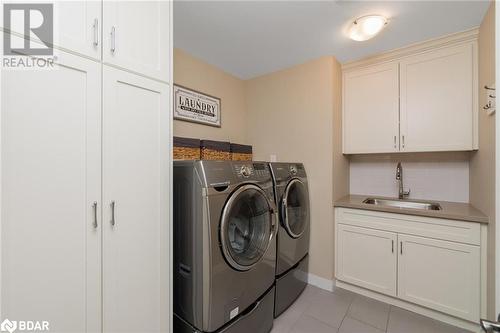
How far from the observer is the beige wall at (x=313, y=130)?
7.46 feet

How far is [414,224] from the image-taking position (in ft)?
6.12

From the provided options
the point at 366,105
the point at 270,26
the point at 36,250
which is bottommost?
the point at 36,250

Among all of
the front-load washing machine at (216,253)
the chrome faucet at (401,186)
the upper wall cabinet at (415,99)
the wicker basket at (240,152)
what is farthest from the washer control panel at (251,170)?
the chrome faucet at (401,186)

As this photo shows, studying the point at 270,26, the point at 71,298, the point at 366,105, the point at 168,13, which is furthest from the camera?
the point at 366,105

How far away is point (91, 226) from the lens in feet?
3.24

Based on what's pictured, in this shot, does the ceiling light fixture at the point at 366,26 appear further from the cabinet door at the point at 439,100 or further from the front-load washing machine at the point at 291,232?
the front-load washing machine at the point at 291,232

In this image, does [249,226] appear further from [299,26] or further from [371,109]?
[371,109]

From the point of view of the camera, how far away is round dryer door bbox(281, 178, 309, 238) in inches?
77.9

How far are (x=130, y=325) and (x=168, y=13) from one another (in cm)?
173

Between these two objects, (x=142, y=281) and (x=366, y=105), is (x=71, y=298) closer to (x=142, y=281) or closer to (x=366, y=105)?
(x=142, y=281)

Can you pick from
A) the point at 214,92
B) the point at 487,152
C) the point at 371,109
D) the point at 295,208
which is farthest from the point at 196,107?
the point at 487,152

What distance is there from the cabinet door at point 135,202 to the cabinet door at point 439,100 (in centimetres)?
223

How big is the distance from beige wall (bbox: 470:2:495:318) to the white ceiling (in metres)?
0.21

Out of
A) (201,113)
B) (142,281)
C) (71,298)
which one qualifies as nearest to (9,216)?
(71,298)
